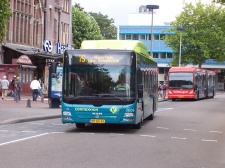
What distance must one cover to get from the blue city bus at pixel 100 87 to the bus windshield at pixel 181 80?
33.2m

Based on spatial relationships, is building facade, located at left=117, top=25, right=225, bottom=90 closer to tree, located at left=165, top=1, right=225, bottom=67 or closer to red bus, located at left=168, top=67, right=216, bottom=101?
tree, located at left=165, top=1, right=225, bottom=67

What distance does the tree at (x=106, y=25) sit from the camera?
120 meters

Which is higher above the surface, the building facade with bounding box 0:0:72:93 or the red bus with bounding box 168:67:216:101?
the building facade with bounding box 0:0:72:93

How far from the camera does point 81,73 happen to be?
18.3 metres

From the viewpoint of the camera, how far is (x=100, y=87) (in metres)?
18.2

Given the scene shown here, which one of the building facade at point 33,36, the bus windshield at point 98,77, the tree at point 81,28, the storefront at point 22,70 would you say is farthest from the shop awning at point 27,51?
the tree at point 81,28

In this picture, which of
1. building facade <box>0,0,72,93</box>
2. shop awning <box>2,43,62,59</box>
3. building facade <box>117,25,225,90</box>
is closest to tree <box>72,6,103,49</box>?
building facade <box>117,25,225,90</box>

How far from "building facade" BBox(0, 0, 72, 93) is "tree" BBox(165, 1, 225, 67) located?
83.8ft

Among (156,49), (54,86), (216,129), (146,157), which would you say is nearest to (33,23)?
(54,86)

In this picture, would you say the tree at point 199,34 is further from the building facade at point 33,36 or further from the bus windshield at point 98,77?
the bus windshield at point 98,77

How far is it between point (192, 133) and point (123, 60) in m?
3.36

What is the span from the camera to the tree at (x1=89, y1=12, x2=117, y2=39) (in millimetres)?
120062

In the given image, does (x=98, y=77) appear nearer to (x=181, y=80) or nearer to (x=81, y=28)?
(x=181, y=80)

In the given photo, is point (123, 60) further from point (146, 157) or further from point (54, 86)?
point (54, 86)
